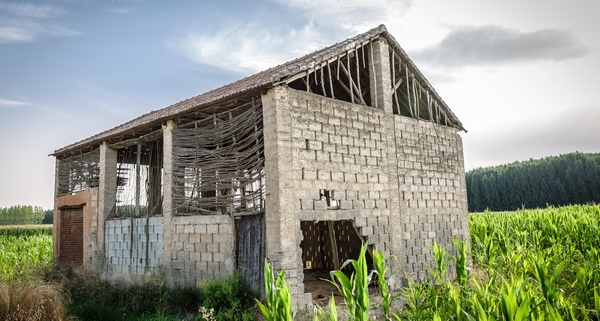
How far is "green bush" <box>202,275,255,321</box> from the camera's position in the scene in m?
8.54

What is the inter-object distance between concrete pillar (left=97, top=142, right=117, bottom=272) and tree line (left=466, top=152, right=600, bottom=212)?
135 ft

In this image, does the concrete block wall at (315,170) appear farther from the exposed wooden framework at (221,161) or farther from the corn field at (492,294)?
the corn field at (492,294)

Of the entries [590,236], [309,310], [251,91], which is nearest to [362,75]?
[251,91]

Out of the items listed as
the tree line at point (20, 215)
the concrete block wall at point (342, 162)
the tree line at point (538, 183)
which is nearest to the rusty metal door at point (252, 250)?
the concrete block wall at point (342, 162)

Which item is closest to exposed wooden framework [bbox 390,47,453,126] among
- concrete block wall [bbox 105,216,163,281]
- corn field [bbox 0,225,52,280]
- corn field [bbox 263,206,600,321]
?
corn field [bbox 263,206,600,321]

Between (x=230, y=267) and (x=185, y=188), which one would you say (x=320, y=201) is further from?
(x=185, y=188)

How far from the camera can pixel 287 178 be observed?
900 cm

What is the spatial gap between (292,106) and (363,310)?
5.35m

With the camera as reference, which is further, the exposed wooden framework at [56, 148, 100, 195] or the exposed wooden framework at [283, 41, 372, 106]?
the exposed wooden framework at [56, 148, 100, 195]

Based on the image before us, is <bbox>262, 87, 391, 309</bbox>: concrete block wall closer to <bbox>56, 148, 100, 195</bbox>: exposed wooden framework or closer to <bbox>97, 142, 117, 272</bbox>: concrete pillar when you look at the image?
<bbox>97, 142, 117, 272</bbox>: concrete pillar

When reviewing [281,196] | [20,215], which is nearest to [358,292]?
[281,196]

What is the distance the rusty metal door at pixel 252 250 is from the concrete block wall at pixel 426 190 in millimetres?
3687

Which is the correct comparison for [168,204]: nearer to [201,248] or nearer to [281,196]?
[201,248]

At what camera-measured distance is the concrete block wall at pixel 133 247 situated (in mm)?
11828
